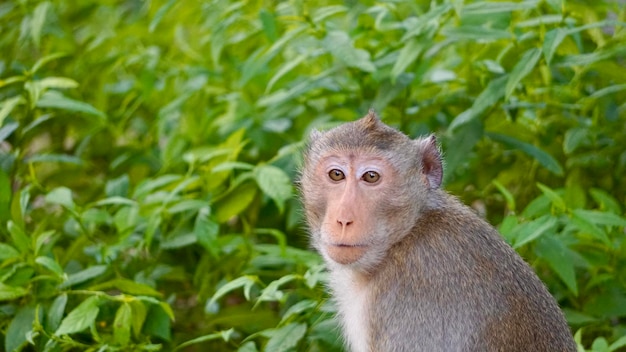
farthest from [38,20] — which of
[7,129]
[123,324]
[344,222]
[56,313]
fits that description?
[344,222]

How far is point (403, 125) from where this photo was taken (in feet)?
18.3

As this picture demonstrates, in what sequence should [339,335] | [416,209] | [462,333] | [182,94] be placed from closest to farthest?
1. [462,333]
2. [416,209]
3. [339,335]
4. [182,94]

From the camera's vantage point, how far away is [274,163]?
5543 millimetres

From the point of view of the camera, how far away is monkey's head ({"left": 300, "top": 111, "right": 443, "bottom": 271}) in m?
3.84

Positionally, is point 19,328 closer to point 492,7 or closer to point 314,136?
point 314,136

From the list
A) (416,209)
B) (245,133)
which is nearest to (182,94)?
(245,133)

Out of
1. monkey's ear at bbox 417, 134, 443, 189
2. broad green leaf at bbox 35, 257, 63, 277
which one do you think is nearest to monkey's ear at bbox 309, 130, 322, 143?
monkey's ear at bbox 417, 134, 443, 189

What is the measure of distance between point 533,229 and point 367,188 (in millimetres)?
793

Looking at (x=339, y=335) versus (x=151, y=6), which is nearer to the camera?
(x=339, y=335)

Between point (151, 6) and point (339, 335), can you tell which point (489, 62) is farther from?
point (151, 6)

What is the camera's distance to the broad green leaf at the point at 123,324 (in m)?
4.36

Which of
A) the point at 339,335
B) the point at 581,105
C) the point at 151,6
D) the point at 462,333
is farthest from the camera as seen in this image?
the point at 151,6

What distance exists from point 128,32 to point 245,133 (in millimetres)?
1596

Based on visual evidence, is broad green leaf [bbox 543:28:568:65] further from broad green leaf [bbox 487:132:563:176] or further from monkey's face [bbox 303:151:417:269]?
monkey's face [bbox 303:151:417:269]
